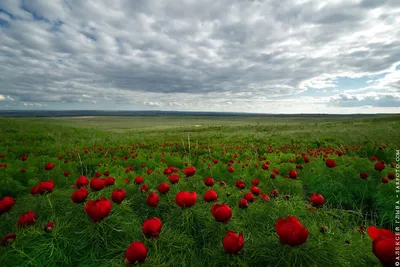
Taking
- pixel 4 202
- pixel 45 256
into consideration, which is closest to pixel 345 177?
pixel 45 256

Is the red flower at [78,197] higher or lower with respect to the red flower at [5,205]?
higher

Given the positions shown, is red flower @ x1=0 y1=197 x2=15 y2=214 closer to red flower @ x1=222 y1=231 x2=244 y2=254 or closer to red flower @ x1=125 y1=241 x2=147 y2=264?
red flower @ x1=125 y1=241 x2=147 y2=264

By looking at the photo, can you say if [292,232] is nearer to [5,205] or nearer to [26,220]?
[26,220]

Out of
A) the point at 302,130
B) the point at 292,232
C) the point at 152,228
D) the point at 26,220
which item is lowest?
the point at 302,130

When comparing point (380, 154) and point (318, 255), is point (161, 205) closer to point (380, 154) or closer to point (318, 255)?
point (318, 255)

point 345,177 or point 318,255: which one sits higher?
point 318,255

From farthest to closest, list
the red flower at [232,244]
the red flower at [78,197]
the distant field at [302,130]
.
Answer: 1. the distant field at [302,130]
2. the red flower at [78,197]
3. the red flower at [232,244]

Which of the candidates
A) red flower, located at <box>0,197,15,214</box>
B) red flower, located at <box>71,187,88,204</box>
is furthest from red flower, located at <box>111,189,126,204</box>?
red flower, located at <box>0,197,15,214</box>

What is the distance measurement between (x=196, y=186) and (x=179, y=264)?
7.11 ft

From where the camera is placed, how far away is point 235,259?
1.93 metres

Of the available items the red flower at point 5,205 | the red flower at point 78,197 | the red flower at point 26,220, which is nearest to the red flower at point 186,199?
the red flower at point 78,197

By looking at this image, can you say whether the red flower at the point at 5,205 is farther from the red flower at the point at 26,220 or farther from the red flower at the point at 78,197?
the red flower at the point at 78,197

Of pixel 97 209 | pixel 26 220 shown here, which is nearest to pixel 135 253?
pixel 97 209

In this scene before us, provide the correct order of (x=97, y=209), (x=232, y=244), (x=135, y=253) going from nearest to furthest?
(x=135, y=253), (x=232, y=244), (x=97, y=209)
